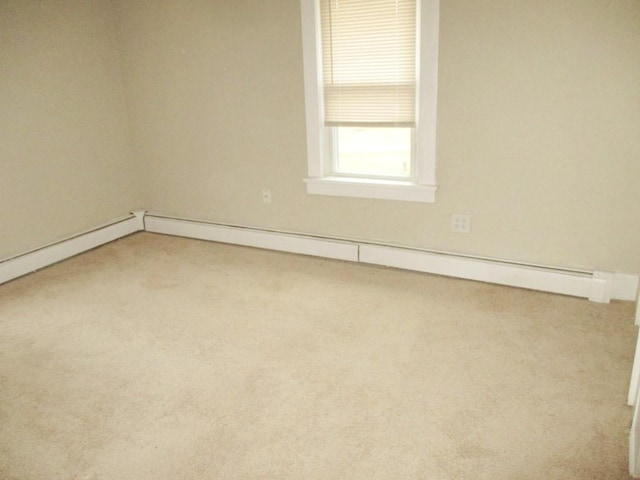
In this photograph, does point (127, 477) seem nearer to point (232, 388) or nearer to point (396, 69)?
point (232, 388)

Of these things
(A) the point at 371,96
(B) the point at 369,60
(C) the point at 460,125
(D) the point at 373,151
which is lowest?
(D) the point at 373,151

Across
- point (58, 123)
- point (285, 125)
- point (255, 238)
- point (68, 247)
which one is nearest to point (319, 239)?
point (255, 238)

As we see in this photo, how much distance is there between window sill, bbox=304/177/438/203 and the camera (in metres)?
3.26

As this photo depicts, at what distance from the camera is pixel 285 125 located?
3.56 m

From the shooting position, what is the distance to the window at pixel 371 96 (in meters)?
3.02

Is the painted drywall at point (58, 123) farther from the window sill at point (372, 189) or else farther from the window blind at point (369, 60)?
the window blind at point (369, 60)

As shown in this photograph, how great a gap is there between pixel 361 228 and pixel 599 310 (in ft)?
5.04

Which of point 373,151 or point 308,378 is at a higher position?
point 373,151

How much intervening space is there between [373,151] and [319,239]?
74 cm

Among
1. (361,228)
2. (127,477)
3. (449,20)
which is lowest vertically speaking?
(127,477)

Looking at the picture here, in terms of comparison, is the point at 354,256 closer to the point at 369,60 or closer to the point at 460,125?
the point at 460,125

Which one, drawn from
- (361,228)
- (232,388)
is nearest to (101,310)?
(232,388)

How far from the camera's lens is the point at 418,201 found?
3.29 meters

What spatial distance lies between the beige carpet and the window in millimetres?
657
